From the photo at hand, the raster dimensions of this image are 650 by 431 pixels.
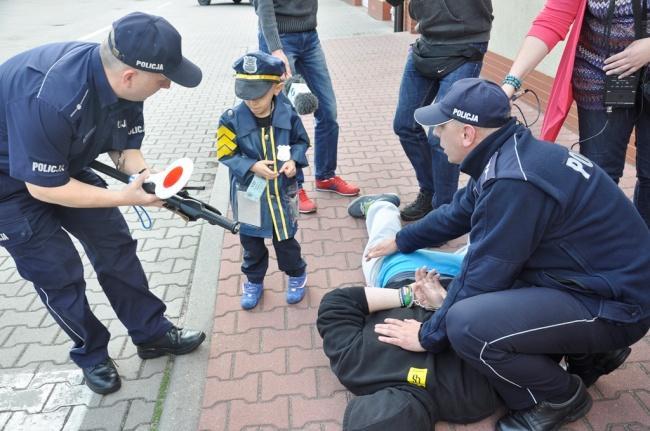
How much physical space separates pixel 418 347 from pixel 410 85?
1.81m

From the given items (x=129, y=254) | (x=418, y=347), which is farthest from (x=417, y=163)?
(x=129, y=254)

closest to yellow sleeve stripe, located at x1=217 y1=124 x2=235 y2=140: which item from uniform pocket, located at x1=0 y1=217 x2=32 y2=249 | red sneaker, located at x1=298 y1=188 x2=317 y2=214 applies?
uniform pocket, located at x1=0 y1=217 x2=32 y2=249

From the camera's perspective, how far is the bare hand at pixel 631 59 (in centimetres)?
220

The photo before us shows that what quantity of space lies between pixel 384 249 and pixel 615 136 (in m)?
1.17

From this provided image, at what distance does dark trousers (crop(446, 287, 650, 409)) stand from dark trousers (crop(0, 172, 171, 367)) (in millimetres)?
1415

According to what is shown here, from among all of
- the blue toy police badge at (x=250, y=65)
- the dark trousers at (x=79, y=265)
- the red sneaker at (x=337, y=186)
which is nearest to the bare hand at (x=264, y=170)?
the blue toy police badge at (x=250, y=65)

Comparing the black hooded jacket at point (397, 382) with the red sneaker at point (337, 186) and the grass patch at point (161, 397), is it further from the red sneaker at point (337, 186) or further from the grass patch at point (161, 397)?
the red sneaker at point (337, 186)

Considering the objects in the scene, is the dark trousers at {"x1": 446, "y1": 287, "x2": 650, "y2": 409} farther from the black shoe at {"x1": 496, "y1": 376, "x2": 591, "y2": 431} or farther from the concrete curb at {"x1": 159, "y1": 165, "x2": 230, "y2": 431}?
the concrete curb at {"x1": 159, "y1": 165, "x2": 230, "y2": 431}

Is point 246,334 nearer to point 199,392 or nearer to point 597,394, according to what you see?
point 199,392

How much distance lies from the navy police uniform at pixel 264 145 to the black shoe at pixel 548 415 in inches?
52.0

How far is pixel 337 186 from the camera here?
4223 mm

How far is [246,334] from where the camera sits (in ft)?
9.14

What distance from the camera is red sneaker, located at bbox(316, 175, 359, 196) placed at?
4.20m

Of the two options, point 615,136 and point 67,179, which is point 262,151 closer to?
point 67,179
